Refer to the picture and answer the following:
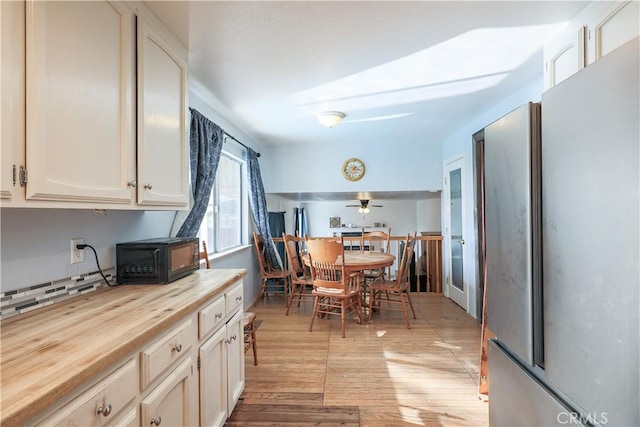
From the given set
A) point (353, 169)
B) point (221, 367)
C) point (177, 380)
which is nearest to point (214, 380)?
→ point (221, 367)

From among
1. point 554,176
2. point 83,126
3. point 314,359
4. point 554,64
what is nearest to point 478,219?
point 554,64

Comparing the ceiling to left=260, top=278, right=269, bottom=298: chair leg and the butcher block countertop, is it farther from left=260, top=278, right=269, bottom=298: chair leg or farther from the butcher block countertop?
left=260, top=278, right=269, bottom=298: chair leg

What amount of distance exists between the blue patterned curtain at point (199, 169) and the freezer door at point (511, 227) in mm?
2114

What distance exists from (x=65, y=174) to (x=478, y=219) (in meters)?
3.63

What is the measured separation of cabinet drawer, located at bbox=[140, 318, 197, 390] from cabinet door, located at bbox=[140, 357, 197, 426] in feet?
0.17

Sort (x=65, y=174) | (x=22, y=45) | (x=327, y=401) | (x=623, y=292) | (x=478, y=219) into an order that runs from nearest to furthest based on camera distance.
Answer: (x=623, y=292)
(x=22, y=45)
(x=65, y=174)
(x=327, y=401)
(x=478, y=219)

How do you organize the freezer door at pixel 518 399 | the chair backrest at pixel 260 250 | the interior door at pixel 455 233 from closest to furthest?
the freezer door at pixel 518 399 → the interior door at pixel 455 233 → the chair backrest at pixel 260 250

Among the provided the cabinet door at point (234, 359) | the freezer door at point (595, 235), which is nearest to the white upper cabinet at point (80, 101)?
the cabinet door at point (234, 359)

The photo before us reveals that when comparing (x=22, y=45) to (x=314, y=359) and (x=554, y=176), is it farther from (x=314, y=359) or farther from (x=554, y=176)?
(x=314, y=359)

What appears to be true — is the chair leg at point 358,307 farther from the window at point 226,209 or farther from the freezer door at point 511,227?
the freezer door at point 511,227

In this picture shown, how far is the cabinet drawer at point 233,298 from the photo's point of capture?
5.87 ft

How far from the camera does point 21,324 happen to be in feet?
3.52

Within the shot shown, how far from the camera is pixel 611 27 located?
1396 mm

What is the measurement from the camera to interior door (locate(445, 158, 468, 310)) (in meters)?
3.98
